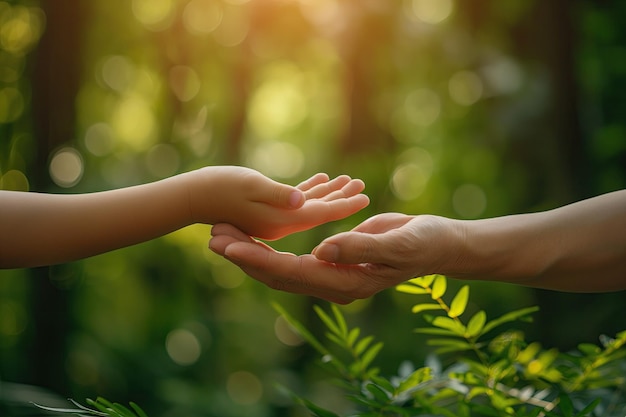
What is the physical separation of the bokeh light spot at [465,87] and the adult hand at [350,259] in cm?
206

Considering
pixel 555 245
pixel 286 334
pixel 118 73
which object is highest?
pixel 118 73

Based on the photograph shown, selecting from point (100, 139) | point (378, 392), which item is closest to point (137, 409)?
point (378, 392)

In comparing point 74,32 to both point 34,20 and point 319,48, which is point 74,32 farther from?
point 319,48

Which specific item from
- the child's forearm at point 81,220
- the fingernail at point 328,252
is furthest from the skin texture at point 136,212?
the fingernail at point 328,252

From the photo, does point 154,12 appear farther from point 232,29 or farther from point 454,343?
point 454,343

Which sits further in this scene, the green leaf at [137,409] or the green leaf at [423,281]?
the green leaf at [423,281]

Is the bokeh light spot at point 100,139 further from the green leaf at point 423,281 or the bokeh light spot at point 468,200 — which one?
the green leaf at point 423,281

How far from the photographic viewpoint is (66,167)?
2.67 m

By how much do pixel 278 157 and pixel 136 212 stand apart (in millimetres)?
3115

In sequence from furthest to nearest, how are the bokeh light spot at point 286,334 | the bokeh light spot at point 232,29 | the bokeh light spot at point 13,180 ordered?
the bokeh light spot at point 232,29, the bokeh light spot at point 13,180, the bokeh light spot at point 286,334

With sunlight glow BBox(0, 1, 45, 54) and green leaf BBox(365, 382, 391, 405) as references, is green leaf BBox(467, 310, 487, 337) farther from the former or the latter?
sunlight glow BBox(0, 1, 45, 54)

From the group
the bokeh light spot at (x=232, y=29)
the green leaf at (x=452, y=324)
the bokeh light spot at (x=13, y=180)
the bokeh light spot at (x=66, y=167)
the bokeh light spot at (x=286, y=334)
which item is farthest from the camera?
the bokeh light spot at (x=232, y=29)

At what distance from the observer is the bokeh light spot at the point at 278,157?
136 inches

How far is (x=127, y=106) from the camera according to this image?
12.3 ft
